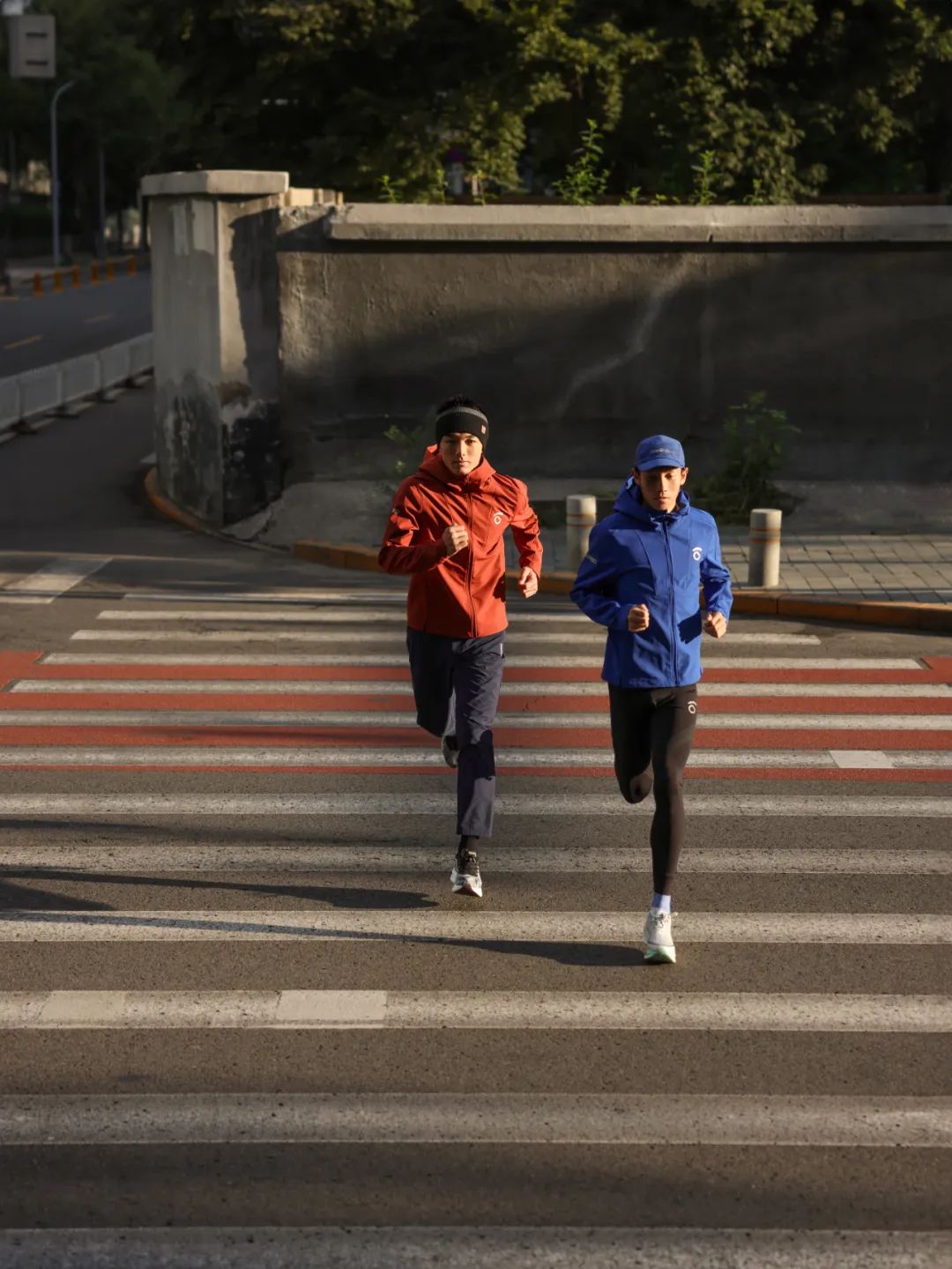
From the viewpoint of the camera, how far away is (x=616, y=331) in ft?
59.5

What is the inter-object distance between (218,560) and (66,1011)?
431 inches

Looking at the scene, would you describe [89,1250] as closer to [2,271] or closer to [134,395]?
[134,395]

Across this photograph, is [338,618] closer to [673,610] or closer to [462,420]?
[462,420]

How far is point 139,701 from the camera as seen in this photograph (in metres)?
11.2

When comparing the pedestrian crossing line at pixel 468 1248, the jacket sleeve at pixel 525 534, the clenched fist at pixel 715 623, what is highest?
the jacket sleeve at pixel 525 534

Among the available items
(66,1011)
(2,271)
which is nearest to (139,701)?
(66,1011)

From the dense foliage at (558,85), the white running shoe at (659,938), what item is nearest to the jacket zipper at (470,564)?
the white running shoe at (659,938)

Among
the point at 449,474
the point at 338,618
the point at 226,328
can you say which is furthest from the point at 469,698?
the point at 226,328

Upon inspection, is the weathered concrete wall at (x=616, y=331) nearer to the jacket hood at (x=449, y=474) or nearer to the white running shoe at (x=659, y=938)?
the jacket hood at (x=449, y=474)

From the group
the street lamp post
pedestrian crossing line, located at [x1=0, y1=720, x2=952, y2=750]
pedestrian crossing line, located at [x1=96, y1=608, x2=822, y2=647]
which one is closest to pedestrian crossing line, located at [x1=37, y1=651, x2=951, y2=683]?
pedestrian crossing line, located at [x1=96, y1=608, x2=822, y2=647]

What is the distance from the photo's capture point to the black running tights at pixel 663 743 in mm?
6824

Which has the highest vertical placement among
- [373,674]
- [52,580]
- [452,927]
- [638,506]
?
[638,506]

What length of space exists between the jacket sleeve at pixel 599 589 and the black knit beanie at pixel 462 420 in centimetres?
70

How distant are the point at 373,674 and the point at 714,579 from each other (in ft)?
17.4
